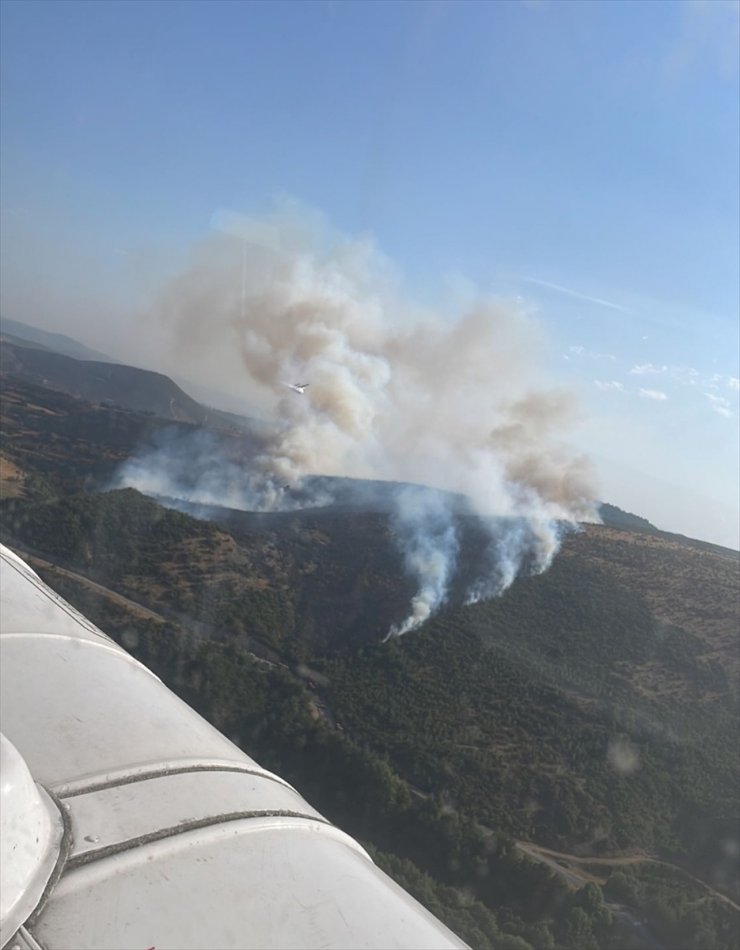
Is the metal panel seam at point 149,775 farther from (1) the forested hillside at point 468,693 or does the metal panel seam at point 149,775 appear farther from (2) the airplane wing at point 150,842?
(1) the forested hillside at point 468,693

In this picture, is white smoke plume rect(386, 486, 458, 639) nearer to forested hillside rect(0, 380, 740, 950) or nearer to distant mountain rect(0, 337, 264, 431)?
forested hillside rect(0, 380, 740, 950)

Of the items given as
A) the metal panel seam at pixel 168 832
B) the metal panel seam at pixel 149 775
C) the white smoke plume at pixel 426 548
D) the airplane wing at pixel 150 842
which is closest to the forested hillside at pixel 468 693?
the white smoke plume at pixel 426 548

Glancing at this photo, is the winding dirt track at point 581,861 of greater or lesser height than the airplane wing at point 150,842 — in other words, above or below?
below

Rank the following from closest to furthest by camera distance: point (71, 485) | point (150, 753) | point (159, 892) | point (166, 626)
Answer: point (159, 892) < point (150, 753) < point (166, 626) < point (71, 485)

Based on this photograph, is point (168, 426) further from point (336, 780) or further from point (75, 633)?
point (75, 633)

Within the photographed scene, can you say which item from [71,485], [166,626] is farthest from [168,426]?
[166,626]

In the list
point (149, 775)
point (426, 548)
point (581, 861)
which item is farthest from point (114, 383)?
point (149, 775)

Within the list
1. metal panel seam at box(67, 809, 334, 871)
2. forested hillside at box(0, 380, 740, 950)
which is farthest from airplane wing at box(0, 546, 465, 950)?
forested hillside at box(0, 380, 740, 950)

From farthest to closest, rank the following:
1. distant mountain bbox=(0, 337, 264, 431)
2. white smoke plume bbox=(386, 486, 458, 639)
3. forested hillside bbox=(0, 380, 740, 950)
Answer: distant mountain bbox=(0, 337, 264, 431) → white smoke plume bbox=(386, 486, 458, 639) → forested hillside bbox=(0, 380, 740, 950)

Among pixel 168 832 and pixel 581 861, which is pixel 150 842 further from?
pixel 581 861
